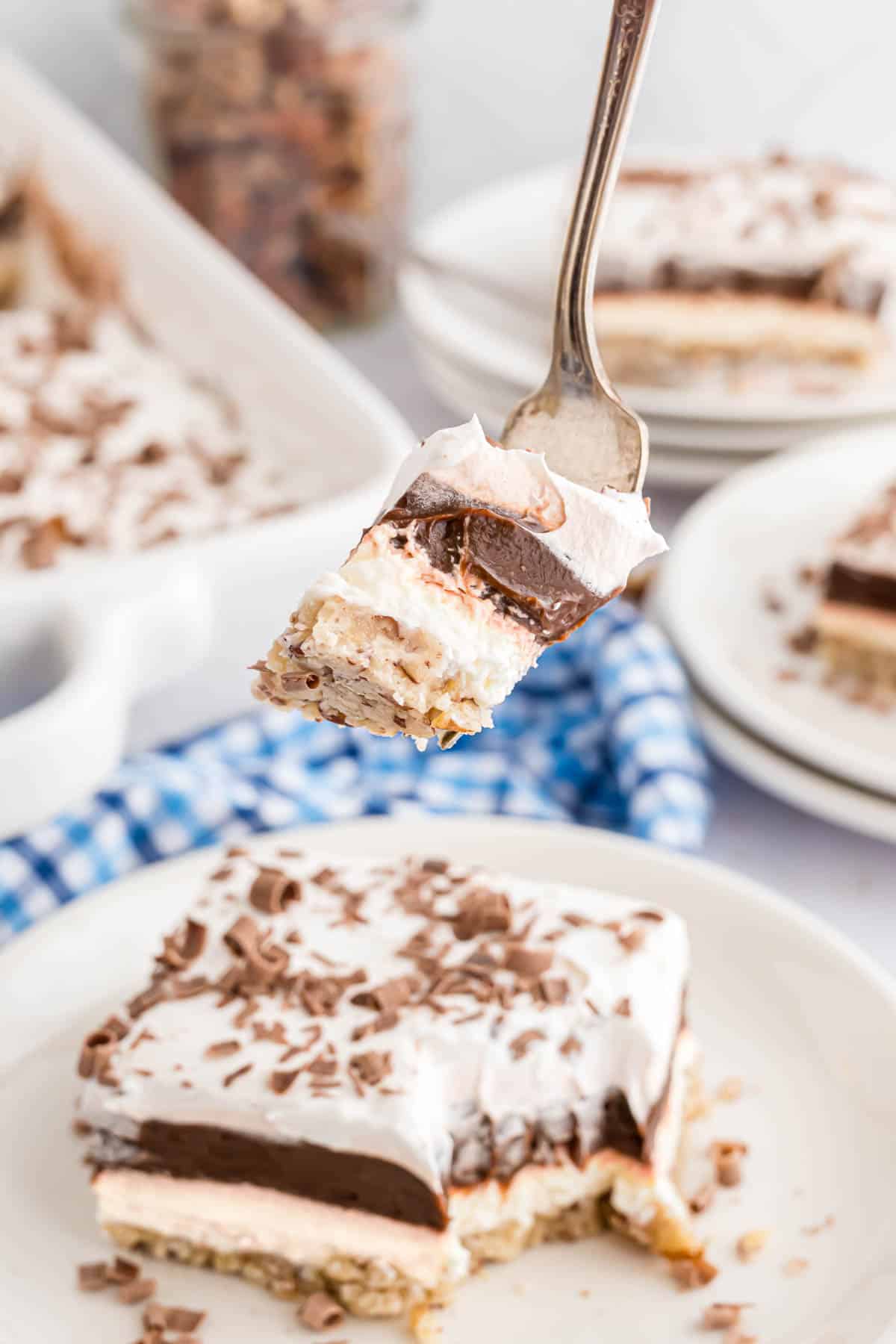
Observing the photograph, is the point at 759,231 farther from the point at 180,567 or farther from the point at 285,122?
the point at 180,567

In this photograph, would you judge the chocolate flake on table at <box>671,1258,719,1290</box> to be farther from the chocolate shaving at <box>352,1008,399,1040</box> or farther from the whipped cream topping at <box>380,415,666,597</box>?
the whipped cream topping at <box>380,415,666,597</box>

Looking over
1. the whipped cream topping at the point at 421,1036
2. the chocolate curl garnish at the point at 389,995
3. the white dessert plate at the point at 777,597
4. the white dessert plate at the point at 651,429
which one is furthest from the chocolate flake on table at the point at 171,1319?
the white dessert plate at the point at 651,429

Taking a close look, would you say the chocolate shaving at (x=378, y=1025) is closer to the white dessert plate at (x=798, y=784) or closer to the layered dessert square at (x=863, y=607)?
the white dessert plate at (x=798, y=784)

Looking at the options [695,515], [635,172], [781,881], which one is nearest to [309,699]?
[781,881]

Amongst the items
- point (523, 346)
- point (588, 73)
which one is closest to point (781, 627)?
point (523, 346)

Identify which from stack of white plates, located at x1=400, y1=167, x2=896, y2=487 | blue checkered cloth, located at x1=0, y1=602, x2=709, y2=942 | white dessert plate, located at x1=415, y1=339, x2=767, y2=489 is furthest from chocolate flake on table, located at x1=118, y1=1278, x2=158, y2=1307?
stack of white plates, located at x1=400, y1=167, x2=896, y2=487

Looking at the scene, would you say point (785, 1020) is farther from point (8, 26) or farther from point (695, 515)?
point (8, 26)
